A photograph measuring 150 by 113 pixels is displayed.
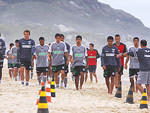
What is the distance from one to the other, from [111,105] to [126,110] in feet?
2.98

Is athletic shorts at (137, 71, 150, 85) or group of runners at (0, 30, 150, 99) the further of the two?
group of runners at (0, 30, 150, 99)

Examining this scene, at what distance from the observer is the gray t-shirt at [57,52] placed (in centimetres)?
1323

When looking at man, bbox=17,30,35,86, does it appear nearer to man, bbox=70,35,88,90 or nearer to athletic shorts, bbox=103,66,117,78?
man, bbox=70,35,88,90

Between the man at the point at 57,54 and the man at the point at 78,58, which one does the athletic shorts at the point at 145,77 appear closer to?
the man at the point at 78,58

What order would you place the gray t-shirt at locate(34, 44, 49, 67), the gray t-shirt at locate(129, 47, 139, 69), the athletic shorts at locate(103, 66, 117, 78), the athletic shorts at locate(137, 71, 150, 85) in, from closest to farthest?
the athletic shorts at locate(137, 71, 150, 85) → the athletic shorts at locate(103, 66, 117, 78) → the gray t-shirt at locate(129, 47, 139, 69) → the gray t-shirt at locate(34, 44, 49, 67)

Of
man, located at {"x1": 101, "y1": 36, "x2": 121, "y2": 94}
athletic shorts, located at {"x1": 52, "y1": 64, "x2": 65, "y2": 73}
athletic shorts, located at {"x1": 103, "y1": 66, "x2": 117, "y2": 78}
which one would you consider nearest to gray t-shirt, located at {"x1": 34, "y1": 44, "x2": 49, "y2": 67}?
athletic shorts, located at {"x1": 52, "y1": 64, "x2": 65, "y2": 73}

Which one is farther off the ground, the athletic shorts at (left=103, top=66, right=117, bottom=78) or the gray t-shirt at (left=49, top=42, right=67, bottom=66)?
the gray t-shirt at (left=49, top=42, right=67, bottom=66)

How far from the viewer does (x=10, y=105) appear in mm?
7957

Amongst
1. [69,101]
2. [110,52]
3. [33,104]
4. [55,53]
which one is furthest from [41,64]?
[33,104]

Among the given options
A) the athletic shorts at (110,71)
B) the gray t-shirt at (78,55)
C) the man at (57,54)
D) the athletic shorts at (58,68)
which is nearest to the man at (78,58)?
the gray t-shirt at (78,55)

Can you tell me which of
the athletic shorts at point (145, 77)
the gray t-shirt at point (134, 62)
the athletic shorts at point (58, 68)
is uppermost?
the gray t-shirt at point (134, 62)

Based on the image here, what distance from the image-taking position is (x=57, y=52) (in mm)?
13258

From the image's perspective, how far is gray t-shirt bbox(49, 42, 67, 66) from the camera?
13234 mm

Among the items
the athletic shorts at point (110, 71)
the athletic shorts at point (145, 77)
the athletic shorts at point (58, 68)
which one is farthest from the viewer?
the athletic shorts at point (58, 68)
